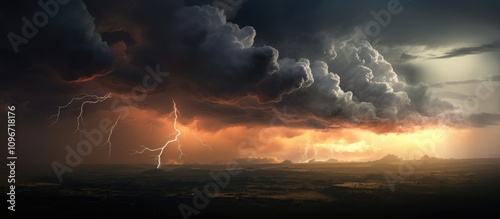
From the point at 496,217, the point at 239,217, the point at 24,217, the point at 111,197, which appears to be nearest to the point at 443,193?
the point at 496,217

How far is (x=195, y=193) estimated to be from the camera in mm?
131000

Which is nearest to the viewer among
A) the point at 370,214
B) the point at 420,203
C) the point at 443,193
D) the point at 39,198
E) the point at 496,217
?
the point at 496,217

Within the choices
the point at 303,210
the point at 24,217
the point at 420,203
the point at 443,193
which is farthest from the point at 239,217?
the point at 443,193

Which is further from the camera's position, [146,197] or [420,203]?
[146,197]

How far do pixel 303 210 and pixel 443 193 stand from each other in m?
57.3

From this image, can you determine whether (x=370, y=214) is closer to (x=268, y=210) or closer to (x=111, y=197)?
(x=268, y=210)

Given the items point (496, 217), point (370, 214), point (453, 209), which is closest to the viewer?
point (496, 217)

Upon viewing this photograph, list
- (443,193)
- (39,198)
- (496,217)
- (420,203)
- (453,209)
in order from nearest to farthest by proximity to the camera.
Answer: (496,217) → (453,209) → (420,203) → (39,198) → (443,193)

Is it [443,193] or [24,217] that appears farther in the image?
[443,193]

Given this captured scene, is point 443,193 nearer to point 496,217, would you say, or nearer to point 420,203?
point 420,203

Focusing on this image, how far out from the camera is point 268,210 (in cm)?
9138

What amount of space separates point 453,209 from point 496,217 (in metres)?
12.7

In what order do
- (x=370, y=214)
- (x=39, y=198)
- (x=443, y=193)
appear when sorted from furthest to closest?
(x=443, y=193) < (x=39, y=198) < (x=370, y=214)

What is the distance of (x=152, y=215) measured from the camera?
84125 millimetres
